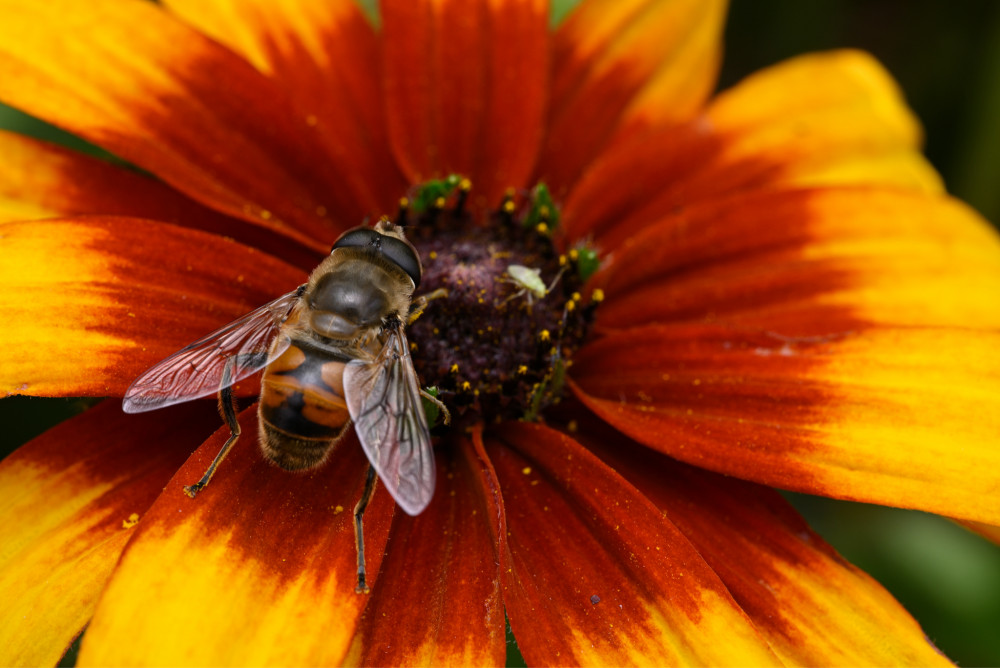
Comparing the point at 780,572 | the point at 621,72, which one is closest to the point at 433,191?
Result: the point at 621,72

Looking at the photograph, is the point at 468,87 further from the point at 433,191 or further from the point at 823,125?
the point at 823,125

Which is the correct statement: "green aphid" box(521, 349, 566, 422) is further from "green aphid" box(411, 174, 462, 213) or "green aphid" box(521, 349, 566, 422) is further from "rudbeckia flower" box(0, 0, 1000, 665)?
"green aphid" box(411, 174, 462, 213)

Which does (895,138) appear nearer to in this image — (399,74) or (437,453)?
(399,74)

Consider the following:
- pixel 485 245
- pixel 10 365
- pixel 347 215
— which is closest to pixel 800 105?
pixel 485 245

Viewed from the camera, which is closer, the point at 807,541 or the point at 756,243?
the point at 807,541

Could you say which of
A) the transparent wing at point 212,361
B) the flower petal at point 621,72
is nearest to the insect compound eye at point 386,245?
the transparent wing at point 212,361

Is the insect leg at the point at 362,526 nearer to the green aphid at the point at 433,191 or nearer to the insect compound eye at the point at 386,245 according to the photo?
the insect compound eye at the point at 386,245
